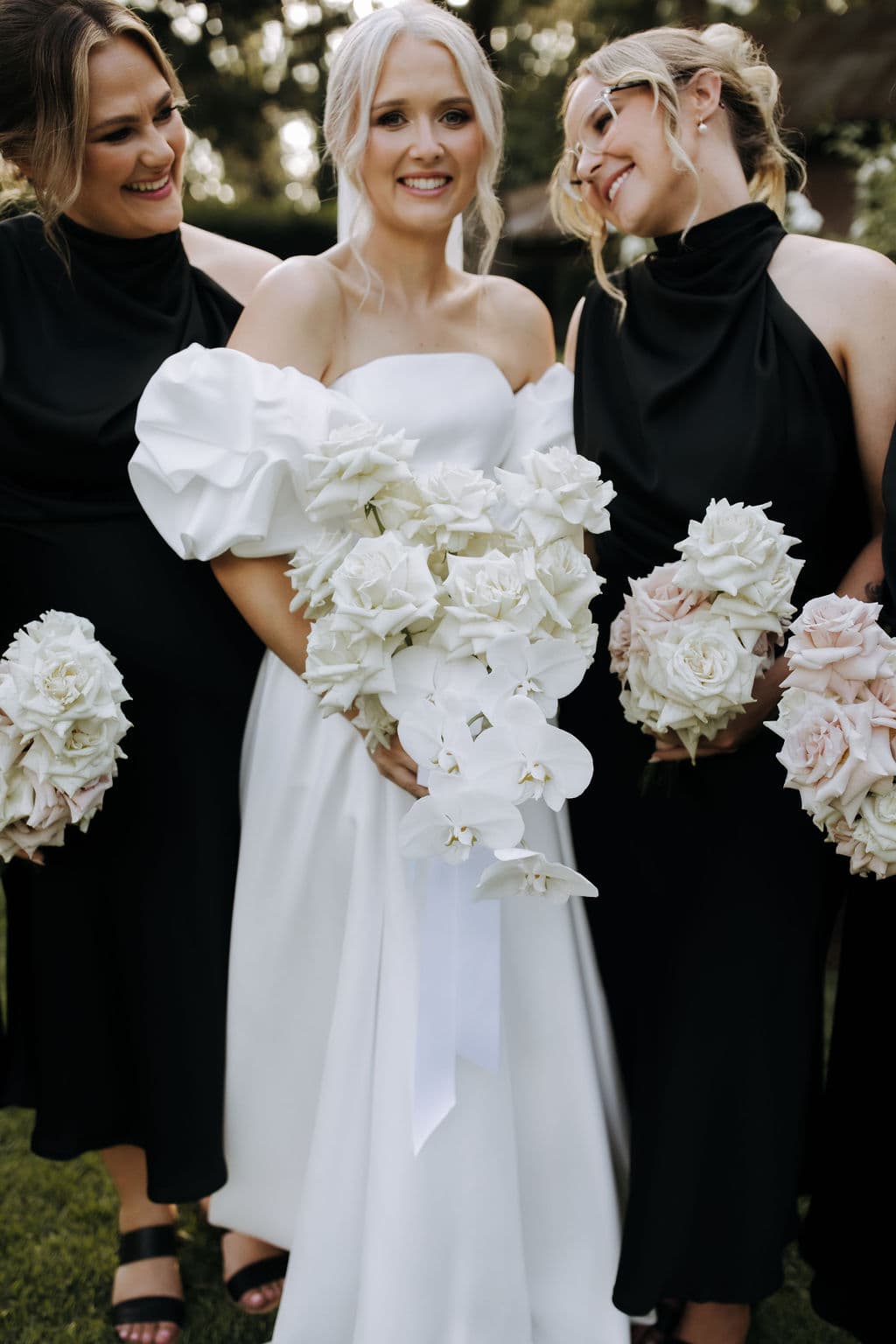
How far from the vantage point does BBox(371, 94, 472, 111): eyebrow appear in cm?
265

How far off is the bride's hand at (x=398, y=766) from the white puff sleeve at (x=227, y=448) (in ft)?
1.58

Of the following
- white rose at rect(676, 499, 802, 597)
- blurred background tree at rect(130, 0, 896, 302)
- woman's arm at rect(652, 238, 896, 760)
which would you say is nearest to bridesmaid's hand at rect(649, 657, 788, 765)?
woman's arm at rect(652, 238, 896, 760)

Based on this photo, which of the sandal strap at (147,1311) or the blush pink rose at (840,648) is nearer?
the blush pink rose at (840,648)

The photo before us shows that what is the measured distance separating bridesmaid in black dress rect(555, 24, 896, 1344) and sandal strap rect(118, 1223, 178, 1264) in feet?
4.03

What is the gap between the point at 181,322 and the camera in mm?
2824

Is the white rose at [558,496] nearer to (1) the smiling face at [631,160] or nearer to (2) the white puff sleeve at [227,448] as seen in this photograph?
(2) the white puff sleeve at [227,448]

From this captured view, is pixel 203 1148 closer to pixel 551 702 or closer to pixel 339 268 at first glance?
pixel 551 702

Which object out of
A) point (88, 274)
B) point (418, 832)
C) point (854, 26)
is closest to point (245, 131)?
point (854, 26)

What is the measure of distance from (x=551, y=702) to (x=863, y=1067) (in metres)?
1.13

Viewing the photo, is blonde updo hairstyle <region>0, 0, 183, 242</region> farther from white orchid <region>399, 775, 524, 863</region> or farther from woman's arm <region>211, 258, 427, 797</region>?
white orchid <region>399, 775, 524, 863</region>

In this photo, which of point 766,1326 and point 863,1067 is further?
point 766,1326

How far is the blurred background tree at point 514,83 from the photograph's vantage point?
1393 centimetres

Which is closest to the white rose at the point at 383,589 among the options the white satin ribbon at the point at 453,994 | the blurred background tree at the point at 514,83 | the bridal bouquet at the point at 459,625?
the bridal bouquet at the point at 459,625

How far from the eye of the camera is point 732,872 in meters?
2.59
